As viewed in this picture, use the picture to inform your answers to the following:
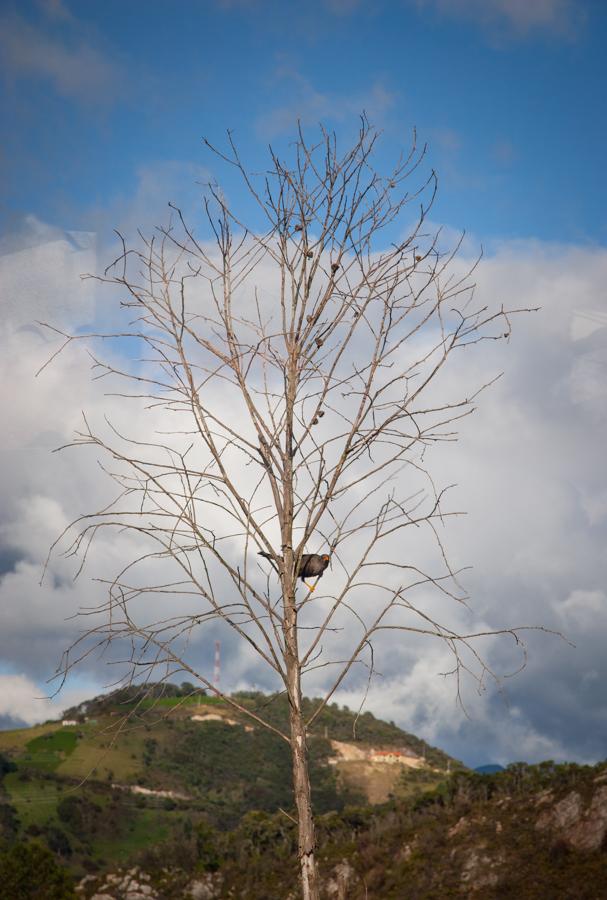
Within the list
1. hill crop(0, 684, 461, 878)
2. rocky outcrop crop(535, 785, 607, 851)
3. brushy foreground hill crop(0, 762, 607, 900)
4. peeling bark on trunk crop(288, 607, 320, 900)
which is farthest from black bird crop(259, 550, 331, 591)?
hill crop(0, 684, 461, 878)

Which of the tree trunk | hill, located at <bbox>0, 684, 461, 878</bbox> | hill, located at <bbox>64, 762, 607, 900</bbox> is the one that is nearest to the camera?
the tree trunk

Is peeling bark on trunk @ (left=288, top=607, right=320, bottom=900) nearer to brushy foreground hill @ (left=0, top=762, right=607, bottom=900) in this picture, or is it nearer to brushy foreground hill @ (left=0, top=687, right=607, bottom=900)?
brushy foreground hill @ (left=0, top=687, right=607, bottom=900)

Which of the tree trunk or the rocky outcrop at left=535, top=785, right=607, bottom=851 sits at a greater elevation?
the rocky outcrop at left=535, top=785, right=607, bottom=851

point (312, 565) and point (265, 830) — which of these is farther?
point (265, 830)

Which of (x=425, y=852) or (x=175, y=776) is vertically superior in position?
(x=175, y=776)

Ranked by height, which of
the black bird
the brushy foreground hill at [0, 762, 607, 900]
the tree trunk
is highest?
the brushy foreground hill at [0, 762, 607, 900]

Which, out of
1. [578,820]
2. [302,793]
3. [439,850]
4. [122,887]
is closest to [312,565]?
[302,793]

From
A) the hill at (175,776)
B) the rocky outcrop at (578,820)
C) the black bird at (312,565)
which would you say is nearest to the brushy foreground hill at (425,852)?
the rocky outcrop at (578,820)

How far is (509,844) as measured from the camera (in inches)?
942

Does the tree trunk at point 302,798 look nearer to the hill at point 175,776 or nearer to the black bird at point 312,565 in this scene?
the black bird at point 312,565

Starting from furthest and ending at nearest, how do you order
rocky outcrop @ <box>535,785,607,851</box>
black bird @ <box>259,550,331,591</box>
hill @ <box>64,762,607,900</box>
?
rocky outcrop @ <box>535,785,607,851</box> < hill @ <box>64,762,607,900</box> < black bird @ <box>259,550,331,591</box>

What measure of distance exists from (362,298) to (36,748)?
215 ft

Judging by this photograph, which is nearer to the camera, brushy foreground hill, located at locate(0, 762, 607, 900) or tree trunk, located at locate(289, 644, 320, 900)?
tree trunk, located at locate(289, 644, 320, 900)

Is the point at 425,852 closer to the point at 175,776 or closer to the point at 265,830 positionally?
the point at 265,830
